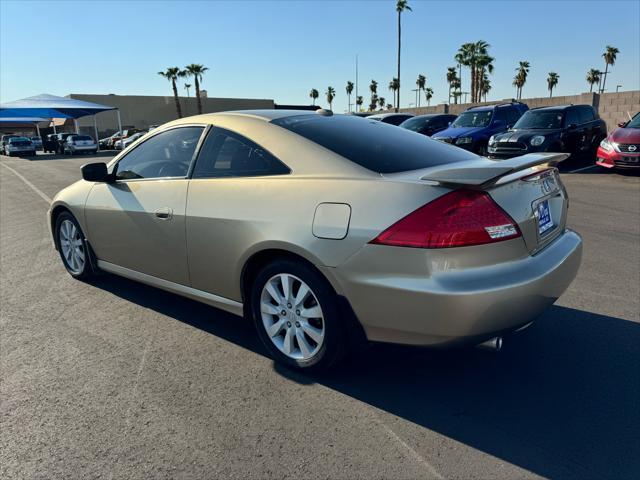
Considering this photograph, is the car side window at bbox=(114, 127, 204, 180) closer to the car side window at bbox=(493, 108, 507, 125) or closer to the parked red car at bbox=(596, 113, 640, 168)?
the parked red car at bbox=(596, 113, 640, 168)

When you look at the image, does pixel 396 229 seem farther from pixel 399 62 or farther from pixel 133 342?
pixel 399 62

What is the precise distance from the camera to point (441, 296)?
94.2 inches

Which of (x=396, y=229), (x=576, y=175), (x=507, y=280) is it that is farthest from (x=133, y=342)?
(x=576, y=175)

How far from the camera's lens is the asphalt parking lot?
7.59 feet

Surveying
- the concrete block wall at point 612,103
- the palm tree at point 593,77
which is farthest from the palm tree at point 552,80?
the concrete block wall at point 612,103

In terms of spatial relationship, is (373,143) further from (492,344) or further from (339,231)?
(492,344)

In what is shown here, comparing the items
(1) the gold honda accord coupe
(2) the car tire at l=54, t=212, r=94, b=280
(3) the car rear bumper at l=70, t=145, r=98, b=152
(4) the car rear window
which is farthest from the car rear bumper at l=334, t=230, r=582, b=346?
(3) the car rear bumper at l=70, t=145, r=98, b=152

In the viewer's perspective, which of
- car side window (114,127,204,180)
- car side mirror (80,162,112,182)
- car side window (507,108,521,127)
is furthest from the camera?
car side window (507,108,521,127)

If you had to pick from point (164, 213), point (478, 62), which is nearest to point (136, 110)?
point (478, 62)

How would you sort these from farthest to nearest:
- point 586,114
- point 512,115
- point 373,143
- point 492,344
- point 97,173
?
point 512,115 < point 586,114 < point 97,173 < point 373,143 < point 492,344

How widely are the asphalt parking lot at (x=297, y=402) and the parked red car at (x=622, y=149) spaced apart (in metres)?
8.82

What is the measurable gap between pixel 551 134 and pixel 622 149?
1686 mm

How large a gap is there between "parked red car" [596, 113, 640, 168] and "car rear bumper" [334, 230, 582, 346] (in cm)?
1082

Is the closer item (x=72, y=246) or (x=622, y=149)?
(x=72, y=246)
